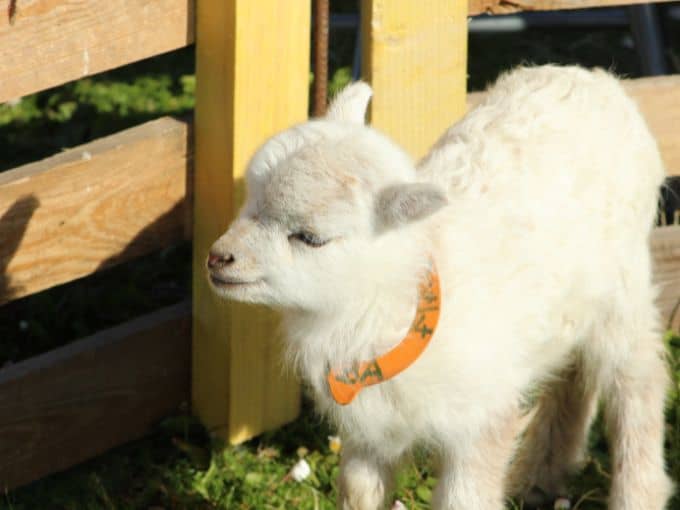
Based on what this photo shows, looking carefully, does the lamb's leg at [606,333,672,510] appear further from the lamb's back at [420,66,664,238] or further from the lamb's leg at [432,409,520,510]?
the lamb's leg at [432,409,520,510]

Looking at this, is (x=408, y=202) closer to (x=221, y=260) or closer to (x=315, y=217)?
(x=315, y=217)

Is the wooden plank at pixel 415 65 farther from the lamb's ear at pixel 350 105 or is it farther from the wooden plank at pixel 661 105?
the lamb's ear at pixel 350 105

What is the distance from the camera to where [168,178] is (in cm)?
430

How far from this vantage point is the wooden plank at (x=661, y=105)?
15.5 ft

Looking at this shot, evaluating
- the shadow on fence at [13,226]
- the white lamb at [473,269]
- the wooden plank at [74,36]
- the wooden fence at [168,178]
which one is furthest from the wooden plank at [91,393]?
the wooden plank at [74,36]

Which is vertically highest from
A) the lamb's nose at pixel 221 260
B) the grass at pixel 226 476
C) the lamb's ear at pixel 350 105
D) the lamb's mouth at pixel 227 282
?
the lamb's ear at pixel 350 105

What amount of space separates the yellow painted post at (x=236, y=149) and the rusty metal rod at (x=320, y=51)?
4 centimetres

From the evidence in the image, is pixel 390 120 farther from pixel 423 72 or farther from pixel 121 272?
pixel 121 272

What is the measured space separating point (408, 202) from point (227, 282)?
484 mm

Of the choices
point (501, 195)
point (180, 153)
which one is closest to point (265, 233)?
point (501, 195)

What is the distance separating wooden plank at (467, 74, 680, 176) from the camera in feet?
15.5

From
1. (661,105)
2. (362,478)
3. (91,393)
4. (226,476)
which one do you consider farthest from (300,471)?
(661,105)

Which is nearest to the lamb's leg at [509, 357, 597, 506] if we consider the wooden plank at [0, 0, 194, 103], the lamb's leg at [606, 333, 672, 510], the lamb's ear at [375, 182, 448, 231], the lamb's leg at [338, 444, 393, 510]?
the lamb's leg at [606, 333, 672, 510]

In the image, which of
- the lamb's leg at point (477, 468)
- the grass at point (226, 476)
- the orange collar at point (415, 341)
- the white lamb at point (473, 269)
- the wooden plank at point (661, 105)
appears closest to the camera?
the white lamb at point (473, 269)
